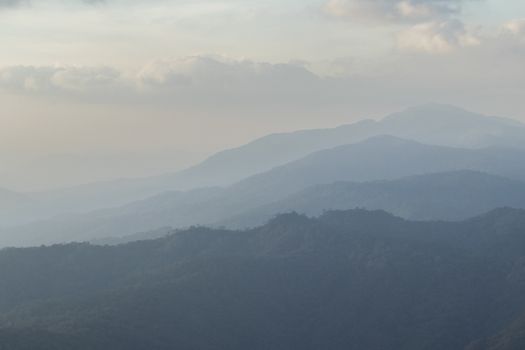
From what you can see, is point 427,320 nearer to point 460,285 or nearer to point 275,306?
point 460,285

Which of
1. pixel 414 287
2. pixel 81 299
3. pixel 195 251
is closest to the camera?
pixel 81 299

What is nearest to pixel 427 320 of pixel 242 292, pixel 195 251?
pixel 242 292

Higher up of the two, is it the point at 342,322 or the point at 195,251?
the point at 195,251

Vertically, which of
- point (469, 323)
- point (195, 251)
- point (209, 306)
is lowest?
point (469, 323)

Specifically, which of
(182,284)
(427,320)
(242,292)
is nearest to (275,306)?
(242,292)

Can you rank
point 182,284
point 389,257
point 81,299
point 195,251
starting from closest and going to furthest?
point 81,299 < point 182,284 < point 389,257 < point 195,251

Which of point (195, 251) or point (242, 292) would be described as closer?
point (242, 292)
